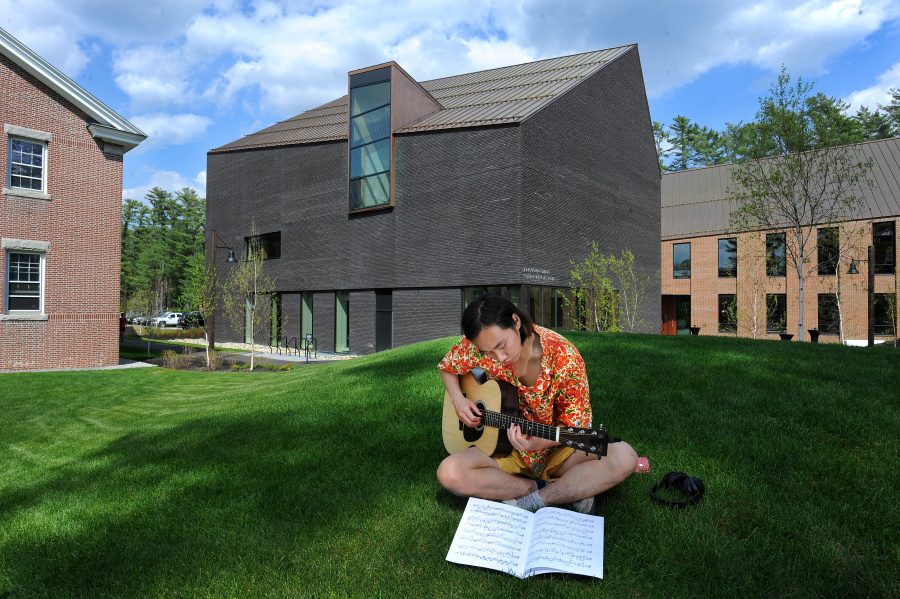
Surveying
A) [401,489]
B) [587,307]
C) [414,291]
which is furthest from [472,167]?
[401,489]

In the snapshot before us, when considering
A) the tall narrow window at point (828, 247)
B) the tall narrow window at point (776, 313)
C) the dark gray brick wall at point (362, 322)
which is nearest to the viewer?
the dark gray brick wall at point (362, 322)

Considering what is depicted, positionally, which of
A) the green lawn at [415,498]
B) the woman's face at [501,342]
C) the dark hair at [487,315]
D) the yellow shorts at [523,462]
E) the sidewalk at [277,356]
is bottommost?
the sidewalk at [277,356]

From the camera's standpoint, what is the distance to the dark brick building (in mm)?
20188

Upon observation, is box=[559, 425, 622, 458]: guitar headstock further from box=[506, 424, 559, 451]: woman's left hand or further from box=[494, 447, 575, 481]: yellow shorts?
box=[494, 447, 575, 481]: yellow shorts

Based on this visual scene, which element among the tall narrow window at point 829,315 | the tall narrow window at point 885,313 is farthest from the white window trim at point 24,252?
the tall narrow window at point 885,313

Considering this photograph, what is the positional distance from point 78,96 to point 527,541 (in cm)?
2032

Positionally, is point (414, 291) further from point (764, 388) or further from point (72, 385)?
point (764, 388)

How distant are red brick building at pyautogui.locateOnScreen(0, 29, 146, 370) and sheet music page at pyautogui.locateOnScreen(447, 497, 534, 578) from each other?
18465mm

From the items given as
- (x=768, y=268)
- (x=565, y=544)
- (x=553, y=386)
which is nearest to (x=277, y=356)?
(x=553, y=386)

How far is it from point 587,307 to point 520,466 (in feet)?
60.8

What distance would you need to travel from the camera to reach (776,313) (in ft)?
98.3

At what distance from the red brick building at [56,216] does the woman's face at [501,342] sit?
18.5 meters

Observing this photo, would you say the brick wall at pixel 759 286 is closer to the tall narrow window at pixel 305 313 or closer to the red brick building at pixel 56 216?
the tall narrow window at pixel 305 313

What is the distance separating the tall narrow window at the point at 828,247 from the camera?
2583 cm
